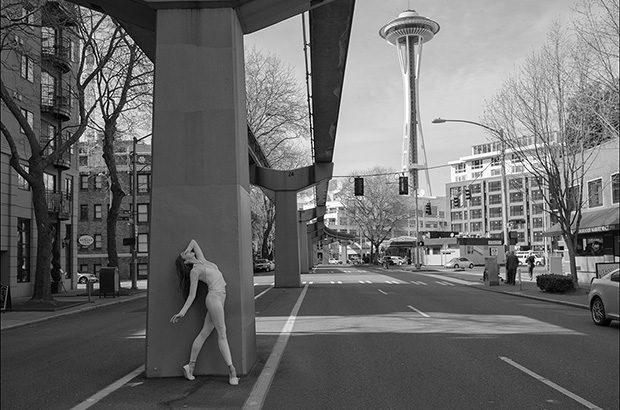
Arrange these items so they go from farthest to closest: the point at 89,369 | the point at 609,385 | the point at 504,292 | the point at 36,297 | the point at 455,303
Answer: the point at 504,292 < the point at 36,297 < the point at 455,303 < the point at 89,369 < the point at 609,385

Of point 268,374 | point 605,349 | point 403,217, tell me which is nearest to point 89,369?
point 268,374

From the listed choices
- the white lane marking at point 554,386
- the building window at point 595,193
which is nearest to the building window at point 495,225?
the building window at point 595,193

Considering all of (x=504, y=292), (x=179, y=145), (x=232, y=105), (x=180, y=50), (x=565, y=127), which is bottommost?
(x=504, y=292)

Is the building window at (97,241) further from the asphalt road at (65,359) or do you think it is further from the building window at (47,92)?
the asphalt road at (65,359)

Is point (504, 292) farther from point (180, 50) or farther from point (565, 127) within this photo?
point (180, 50)

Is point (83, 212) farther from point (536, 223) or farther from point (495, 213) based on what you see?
point (495, 213)

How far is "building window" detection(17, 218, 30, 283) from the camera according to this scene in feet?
95.6

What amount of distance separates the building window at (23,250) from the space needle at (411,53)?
334 ft

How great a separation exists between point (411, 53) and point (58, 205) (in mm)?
108605

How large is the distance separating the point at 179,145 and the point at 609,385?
21.7ft

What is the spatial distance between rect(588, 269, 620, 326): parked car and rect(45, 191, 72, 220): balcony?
27.4 metres

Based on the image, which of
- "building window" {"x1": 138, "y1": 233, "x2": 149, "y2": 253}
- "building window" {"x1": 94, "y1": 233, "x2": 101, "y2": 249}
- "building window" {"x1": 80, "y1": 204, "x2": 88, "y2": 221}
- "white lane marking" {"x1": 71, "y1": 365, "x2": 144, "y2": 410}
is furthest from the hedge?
"building window" {"x1": 94, "y1": 233, "x2": 101, "y2": 249}

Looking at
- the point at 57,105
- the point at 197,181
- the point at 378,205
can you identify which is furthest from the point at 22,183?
the point at 378,205

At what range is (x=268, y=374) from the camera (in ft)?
27.6
